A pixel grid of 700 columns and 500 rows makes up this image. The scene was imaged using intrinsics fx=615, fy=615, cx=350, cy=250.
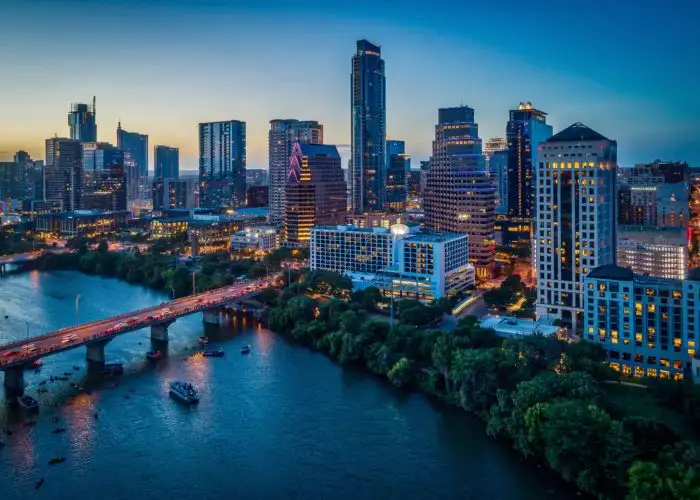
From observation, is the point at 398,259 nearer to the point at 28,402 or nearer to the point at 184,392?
the point at 184,392

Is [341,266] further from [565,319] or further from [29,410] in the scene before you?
[29,410]

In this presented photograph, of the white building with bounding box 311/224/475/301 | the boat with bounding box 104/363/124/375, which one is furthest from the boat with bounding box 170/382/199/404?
the white building with bounding box 311/224/475/301

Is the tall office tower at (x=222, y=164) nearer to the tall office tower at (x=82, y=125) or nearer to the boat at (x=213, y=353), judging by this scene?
the tall office tower at (x=82, y=125)

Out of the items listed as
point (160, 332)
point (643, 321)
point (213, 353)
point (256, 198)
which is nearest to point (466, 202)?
point (643, 321)

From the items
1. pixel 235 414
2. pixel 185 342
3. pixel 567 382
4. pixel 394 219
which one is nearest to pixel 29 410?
pixel 235 414

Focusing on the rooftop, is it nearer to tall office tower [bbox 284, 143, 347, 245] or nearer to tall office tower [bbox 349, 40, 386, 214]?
tall office tower [bbox 284, 143, 347, 245]

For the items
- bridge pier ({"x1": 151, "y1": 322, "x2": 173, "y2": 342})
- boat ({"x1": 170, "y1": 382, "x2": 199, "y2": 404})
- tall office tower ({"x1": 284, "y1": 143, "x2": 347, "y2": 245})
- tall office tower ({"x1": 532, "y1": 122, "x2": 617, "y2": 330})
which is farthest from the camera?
tall office tower ({"x1": 284, "y1": 143, "x2": 347, "y2": 245})

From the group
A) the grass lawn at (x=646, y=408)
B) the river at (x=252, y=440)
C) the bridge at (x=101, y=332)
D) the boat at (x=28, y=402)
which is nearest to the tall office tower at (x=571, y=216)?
the grass lawn at (x=646, y=408)
